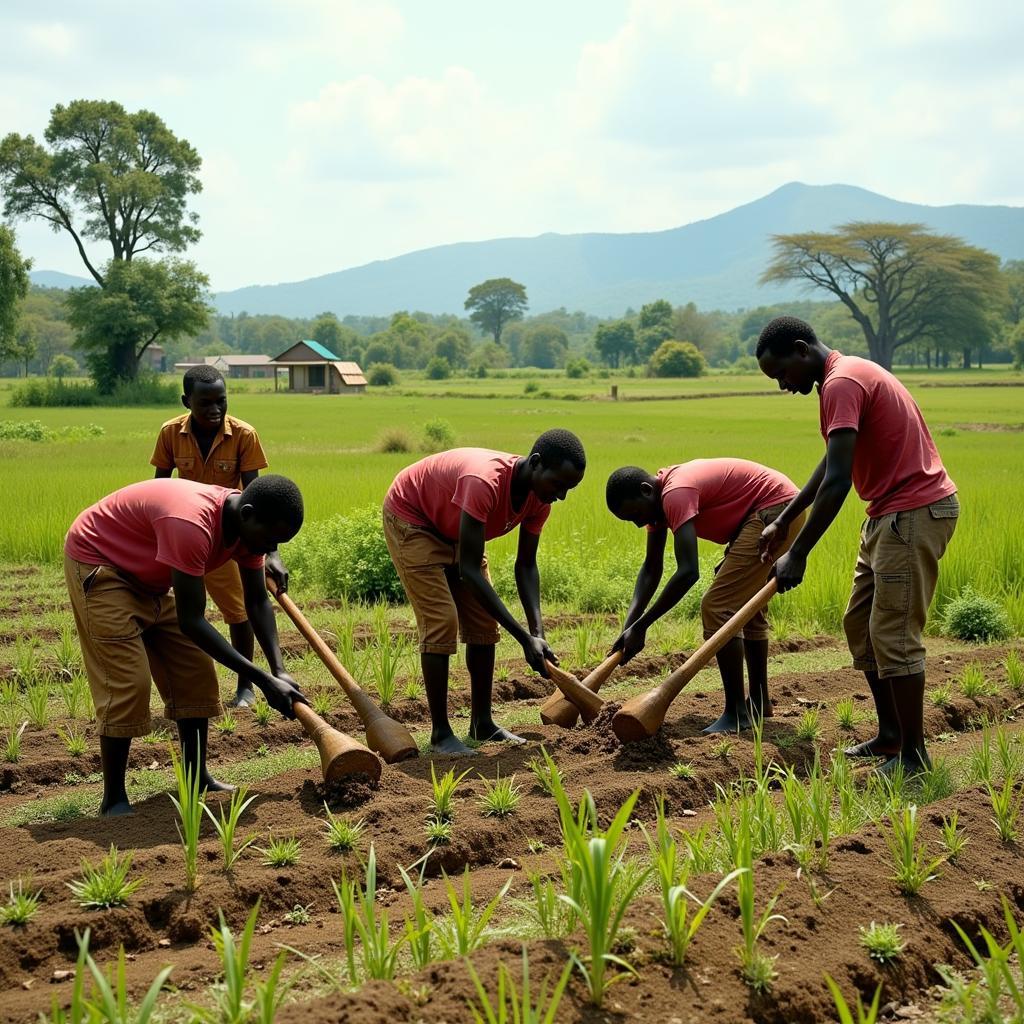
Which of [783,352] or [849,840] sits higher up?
[783,352]

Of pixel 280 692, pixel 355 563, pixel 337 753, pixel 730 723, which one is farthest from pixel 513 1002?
pixel 355 563

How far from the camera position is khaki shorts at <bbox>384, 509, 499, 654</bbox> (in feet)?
19.5

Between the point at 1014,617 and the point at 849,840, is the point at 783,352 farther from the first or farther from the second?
the point at 1014,617

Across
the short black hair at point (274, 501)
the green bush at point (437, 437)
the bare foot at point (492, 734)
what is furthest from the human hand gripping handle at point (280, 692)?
the green bush at point (437, 437)

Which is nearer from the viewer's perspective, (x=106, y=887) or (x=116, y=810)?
(x=106, y=887)

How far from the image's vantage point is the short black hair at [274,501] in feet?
15.6

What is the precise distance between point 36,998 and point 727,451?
20.7m

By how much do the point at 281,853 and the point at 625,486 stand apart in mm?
2495

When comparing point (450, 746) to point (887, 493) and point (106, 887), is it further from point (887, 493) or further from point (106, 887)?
point (887, 493)

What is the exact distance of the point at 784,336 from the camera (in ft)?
17.9

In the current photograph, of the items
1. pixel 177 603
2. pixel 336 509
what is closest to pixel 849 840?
pixel 177 603

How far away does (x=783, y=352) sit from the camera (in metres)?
5.45

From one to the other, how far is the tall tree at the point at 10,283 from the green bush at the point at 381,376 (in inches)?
1179

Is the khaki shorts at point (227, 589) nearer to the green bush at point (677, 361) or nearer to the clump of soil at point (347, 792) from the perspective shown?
the clump of soil at point (347, 792)
